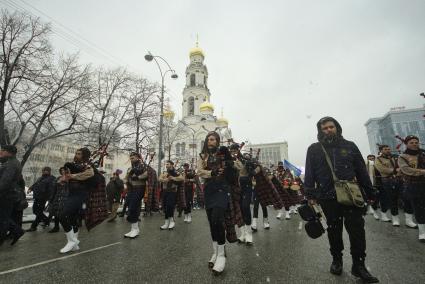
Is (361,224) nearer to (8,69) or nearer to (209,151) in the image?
(209,151)

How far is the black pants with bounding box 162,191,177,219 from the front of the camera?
7.30m

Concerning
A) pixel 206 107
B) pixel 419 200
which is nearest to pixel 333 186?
pixel 419 200

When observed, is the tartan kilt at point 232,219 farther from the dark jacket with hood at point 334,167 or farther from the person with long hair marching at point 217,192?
the dark jacket with hood at point 334,167

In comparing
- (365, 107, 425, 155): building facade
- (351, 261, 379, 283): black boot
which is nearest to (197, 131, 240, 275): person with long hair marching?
(351, 261, 379, 283): black boot

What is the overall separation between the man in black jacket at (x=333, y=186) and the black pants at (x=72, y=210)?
4308 mm

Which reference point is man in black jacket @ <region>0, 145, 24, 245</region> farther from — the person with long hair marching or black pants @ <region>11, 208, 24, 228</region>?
the person with long hair marching

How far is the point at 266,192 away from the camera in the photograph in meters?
5.72

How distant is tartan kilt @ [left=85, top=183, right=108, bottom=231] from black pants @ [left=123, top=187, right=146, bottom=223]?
671 millimetres

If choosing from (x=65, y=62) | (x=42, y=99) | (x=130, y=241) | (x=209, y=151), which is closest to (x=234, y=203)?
(x=209, y=151)

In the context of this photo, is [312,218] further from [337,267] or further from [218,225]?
[218,225]

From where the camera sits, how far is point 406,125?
323ft

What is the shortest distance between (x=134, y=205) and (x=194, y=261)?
3015mm

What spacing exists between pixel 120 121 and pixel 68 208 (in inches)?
577

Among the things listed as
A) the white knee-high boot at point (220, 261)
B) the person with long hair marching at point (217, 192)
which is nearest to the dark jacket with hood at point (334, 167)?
the person with long hair marching at point (217, 192)
